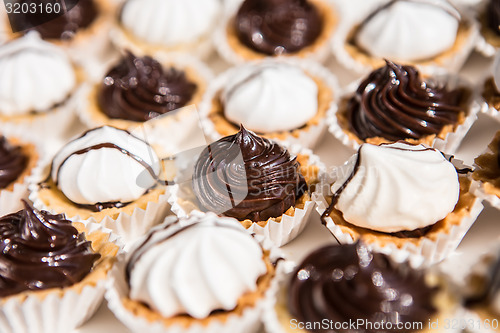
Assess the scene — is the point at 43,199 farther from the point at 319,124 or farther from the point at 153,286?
the point at 319,124

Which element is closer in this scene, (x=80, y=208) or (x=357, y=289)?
(x=357, y=289)

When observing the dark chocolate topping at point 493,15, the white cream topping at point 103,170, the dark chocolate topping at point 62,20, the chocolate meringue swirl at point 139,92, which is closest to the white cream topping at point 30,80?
the chocolate meringue swirl at point 139,92

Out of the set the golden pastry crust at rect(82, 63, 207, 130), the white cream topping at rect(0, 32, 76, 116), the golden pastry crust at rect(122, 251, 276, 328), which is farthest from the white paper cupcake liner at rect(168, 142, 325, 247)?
the white cream topping at rect(0, 32, 76, 116)

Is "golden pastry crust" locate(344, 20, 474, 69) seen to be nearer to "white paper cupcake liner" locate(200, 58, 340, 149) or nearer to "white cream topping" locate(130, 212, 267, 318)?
"white paper cupcake liner" locate(200, 58, 340, 149)

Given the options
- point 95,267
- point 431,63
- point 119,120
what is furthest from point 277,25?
point 95,267

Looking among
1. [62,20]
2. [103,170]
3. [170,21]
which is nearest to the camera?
[103,170]

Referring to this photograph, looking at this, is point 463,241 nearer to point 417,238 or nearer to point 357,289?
point 417,238

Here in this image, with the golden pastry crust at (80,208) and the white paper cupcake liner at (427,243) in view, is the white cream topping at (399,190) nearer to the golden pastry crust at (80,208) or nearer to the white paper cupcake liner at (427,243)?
the white paper cupcake liner at (427,243)
